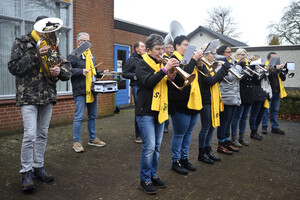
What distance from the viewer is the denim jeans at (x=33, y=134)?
3.27m

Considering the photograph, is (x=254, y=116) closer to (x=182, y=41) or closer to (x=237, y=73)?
(x=237, y=73)

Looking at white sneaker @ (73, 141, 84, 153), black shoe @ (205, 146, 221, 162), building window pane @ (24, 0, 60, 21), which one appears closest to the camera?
black shoe @ (205, 146, 221, 162)

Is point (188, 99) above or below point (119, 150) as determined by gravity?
above

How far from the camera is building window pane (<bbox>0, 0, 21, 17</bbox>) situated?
6.03 metres

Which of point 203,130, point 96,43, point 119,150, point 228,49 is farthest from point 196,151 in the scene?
point 96,43

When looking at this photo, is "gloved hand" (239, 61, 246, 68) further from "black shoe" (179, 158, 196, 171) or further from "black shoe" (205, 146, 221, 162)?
"black shoe" (179, 158, 196, 171)

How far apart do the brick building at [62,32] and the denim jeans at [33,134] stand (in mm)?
2994

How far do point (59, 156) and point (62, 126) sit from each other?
259 centimetres

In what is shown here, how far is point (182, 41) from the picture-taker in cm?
397

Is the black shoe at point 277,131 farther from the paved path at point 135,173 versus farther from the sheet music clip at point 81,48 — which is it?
the sheet music clip at point 81,48

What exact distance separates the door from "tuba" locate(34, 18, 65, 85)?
7.64 m

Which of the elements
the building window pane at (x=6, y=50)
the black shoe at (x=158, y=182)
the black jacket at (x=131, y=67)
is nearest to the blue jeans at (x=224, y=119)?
the black jacket at (x=131, y=67)

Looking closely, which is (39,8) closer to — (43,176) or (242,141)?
(43,176)

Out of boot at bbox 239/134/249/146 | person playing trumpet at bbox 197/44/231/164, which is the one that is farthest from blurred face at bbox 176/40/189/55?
boot at bbox 239/134/249/146
